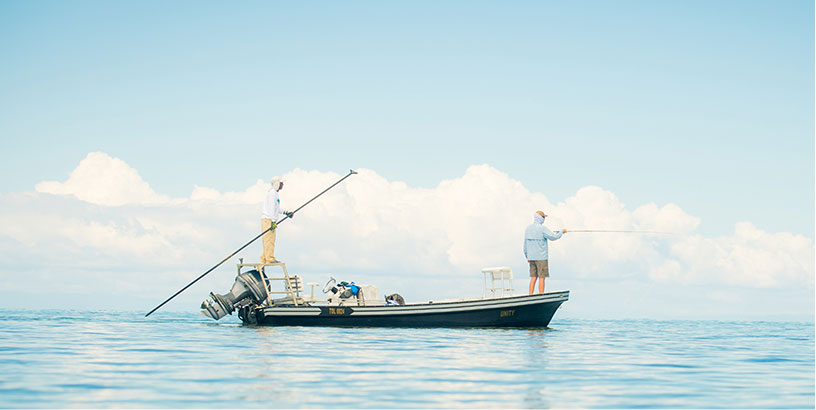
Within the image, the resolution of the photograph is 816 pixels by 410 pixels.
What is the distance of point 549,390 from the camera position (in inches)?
476

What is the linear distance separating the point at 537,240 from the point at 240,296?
10159 millimetres

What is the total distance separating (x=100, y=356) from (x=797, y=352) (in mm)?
17430

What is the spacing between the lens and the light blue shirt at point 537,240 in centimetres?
2522

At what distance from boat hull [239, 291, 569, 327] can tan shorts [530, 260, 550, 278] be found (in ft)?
2.02

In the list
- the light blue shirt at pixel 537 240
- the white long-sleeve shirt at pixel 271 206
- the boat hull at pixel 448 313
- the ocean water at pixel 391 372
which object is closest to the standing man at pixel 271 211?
the white long-sleeve shirt at pixel 271 206

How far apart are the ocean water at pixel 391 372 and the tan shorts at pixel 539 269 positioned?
279 cm

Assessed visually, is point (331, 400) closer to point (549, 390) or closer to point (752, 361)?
point (549, 390)

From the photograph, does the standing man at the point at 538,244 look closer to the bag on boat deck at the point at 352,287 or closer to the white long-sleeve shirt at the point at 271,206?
the bag on boat deck at the point at 352,287

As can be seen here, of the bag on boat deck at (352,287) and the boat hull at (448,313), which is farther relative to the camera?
the bag on boat deck at (352,287)

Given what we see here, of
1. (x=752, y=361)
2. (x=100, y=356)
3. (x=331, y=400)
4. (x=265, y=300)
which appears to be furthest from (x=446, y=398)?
(x=265, y=300)

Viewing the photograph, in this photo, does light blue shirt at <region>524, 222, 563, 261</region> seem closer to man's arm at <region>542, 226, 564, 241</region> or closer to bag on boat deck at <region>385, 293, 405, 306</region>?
man's arm at <region>542, 226, 564, 241</region>

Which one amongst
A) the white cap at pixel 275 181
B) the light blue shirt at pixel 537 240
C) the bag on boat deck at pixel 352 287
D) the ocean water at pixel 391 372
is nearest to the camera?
the ocean water at pixel 391 372

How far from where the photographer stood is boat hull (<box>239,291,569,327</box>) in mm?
25766

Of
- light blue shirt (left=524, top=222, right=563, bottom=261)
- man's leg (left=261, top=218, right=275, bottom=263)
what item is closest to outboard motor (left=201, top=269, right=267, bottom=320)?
man's leg (left=261, top=218, right=275, bottom=263)
